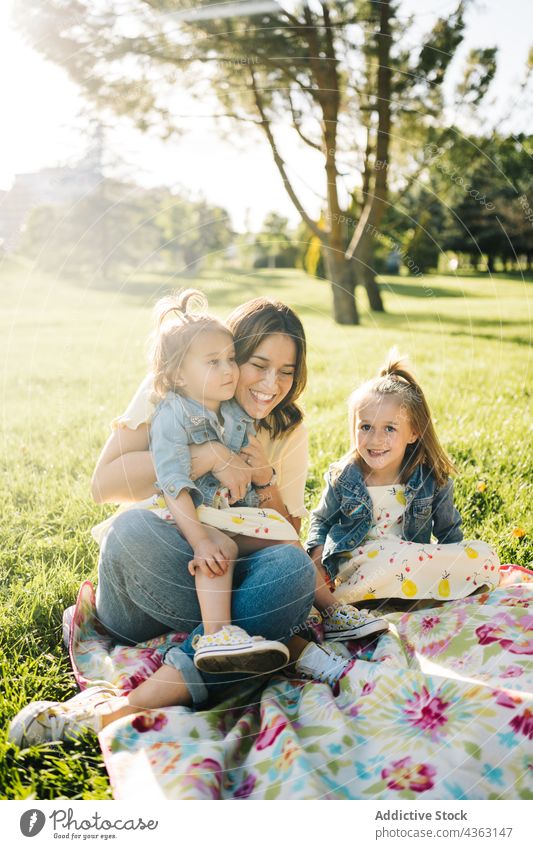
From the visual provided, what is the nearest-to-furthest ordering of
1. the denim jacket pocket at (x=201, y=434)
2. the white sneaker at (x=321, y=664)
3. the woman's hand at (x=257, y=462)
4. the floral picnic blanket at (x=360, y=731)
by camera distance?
the floral picnic blanket at (x=360, y=731) → the white sneaker at (x=321, y=664) → the denim jacket pocket at (x=201, y=434) → the woman's hand at (x=257, y=462)

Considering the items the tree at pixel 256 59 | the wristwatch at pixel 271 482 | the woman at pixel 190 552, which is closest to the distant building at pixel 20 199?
the tree at pixel 256 59

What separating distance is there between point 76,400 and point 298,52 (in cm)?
255

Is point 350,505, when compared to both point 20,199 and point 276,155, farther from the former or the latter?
point 20,199

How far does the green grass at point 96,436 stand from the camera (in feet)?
6.51

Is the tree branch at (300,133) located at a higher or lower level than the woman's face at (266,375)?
higher

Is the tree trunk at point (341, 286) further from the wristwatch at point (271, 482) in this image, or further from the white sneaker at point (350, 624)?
the white sneaker at point (350, 624)

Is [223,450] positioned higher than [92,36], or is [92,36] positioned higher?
[92,36]

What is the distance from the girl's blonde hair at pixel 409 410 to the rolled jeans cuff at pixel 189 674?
938 millimetres

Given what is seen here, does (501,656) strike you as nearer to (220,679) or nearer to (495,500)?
(220,679)

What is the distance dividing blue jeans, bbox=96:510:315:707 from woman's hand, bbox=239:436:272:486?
0.26 metres

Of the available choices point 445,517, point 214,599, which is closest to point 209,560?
point 214,599

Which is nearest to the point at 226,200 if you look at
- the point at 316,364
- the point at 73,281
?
the point at 316,364

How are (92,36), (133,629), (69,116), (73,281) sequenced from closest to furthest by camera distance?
(133,629), (69,116), (92,36), (73,281)

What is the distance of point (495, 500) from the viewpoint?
3.05m
